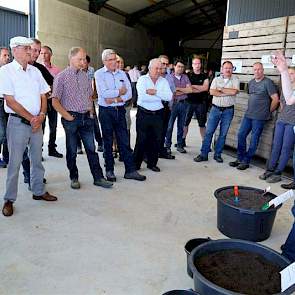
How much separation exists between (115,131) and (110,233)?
60.0 inches

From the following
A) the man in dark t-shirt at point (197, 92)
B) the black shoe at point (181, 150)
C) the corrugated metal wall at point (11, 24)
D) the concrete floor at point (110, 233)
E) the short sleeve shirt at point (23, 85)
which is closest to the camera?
the concrete floor at point (110, 233)

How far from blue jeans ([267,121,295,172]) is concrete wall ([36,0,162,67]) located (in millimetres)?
8702

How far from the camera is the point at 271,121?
4.73m

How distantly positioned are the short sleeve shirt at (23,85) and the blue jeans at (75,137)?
1.76 feet

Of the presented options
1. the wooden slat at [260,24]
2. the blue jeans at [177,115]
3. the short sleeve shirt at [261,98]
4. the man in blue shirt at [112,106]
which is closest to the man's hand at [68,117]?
the man in blue shirt at [112,106]

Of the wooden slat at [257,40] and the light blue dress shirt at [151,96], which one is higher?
the wooden slat at [257,40]

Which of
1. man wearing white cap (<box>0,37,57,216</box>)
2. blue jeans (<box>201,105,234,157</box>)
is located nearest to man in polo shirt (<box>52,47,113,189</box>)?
man wearing white cap (<box>0,37,57,216</box>)

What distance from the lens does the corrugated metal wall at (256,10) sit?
512cm

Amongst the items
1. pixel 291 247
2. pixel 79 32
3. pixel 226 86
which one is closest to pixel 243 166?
pixel 226 86

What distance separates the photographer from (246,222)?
2664mm

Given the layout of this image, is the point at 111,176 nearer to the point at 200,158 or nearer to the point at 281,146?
the point at 200,158

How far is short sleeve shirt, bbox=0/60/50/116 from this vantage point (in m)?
2.76

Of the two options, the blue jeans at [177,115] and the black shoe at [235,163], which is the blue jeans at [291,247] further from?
the blue jeans at [177,115]

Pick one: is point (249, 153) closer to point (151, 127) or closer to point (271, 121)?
point (271, 121)
